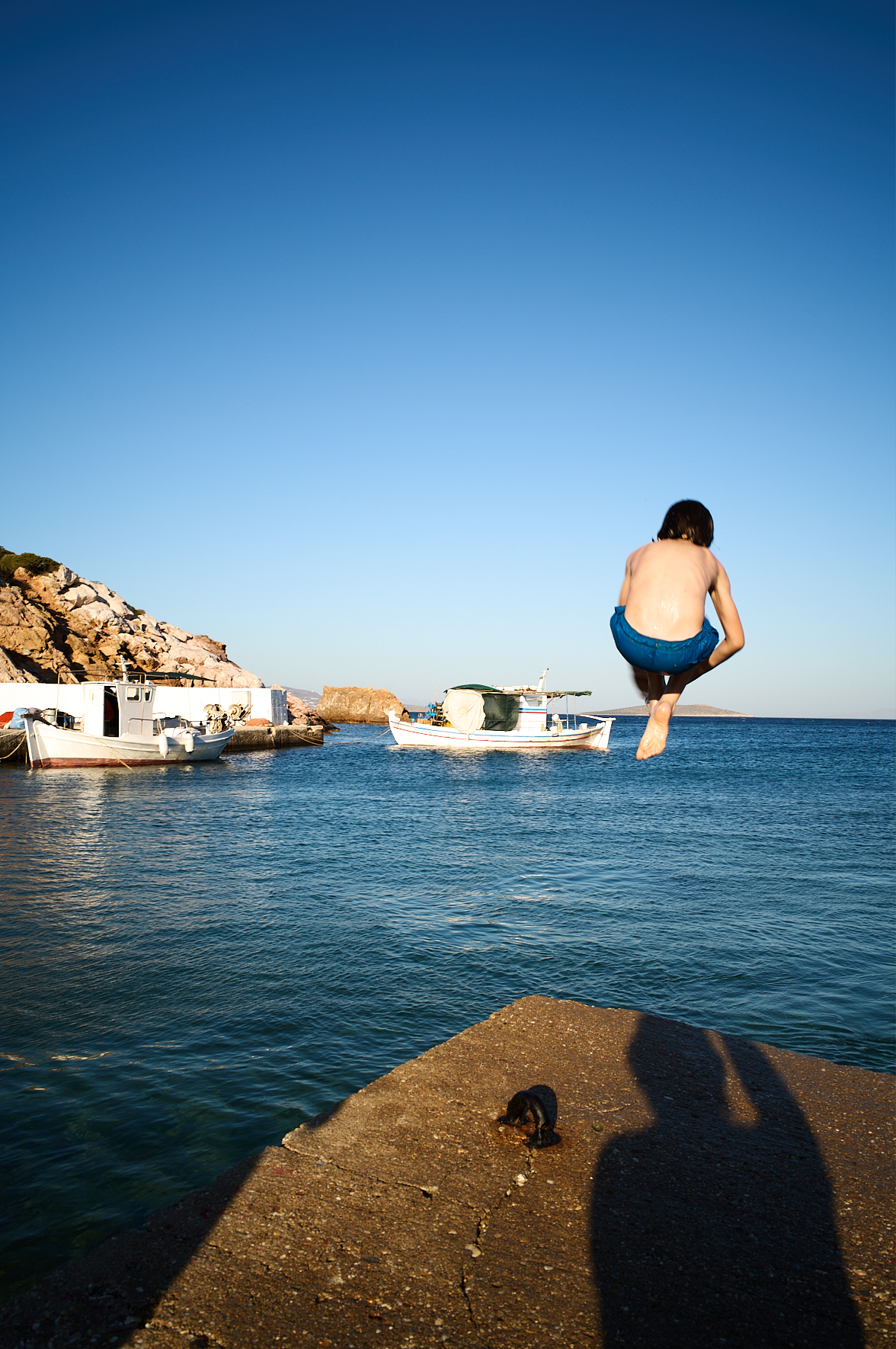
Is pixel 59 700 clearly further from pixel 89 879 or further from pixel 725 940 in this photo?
pixel 725 940

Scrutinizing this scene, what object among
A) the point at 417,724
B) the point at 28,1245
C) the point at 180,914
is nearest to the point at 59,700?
the point at 417,724

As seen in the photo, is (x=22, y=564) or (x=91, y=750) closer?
(x=91, y=750)

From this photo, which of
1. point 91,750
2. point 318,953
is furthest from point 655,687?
point 91,750

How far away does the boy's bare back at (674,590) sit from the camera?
302cm

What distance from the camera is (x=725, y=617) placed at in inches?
125

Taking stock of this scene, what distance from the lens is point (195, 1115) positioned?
7.67 metres

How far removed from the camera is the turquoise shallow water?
7.47 metres

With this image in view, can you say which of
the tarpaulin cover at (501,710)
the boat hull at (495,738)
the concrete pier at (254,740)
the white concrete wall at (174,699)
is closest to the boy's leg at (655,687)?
the white concrete wall at (174,699)

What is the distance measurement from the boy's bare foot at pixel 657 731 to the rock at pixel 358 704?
409 ft

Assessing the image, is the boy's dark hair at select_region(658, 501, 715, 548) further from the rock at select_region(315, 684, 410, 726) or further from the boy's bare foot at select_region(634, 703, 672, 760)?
the rock at select_region(315, 684, 410, 726)

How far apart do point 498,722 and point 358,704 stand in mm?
63795

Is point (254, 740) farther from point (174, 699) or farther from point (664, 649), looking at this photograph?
point (664, 649)

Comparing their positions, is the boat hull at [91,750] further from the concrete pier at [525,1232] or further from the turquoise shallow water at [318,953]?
the concrete pier at [525,1232]

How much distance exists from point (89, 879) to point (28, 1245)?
13.7 meters
